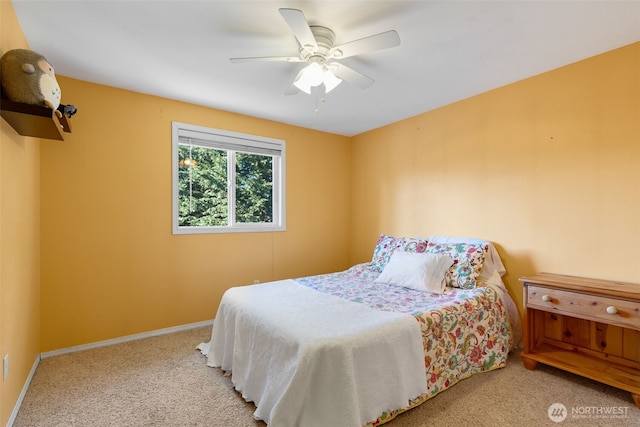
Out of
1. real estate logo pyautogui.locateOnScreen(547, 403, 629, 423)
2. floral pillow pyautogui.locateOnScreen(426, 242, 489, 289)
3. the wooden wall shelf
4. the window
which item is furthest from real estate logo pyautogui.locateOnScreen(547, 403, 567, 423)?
the wooden wall shelf

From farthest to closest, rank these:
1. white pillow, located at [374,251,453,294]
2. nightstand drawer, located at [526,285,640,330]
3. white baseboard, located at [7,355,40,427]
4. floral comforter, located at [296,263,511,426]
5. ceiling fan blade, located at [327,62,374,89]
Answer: white pillow, located at [374,251,453,294] → ceiling fan blade, located at [327,62,374,89] → floral comforter, located at [296,263,511,426] → nightstand drawer, located at [526,285,640,330] → white baseboard, located at [7,355,40,427]

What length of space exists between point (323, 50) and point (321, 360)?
5.98 ft

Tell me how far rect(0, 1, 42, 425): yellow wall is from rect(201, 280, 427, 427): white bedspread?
1.20m

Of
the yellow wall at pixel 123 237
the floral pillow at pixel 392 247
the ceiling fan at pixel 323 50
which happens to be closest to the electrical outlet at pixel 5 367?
the yellow wall at pixel 123 237

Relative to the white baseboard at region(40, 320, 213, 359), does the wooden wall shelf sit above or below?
above

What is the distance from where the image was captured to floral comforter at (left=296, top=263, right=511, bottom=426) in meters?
1.90

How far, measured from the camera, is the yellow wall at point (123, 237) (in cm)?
249

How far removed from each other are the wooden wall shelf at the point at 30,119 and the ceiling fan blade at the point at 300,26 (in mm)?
1376

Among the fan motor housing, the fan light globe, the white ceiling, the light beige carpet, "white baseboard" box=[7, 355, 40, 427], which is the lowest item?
the light beige carpet

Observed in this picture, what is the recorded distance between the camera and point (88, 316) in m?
2.60

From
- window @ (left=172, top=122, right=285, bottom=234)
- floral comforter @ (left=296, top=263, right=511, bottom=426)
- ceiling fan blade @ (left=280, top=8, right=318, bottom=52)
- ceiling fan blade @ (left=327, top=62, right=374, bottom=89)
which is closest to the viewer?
ceiling fan blade @ (left=280, top=8, right=318, bottom=52)

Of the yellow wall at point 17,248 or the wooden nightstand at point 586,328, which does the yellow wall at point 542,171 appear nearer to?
the wooden nightstand at point 586,328

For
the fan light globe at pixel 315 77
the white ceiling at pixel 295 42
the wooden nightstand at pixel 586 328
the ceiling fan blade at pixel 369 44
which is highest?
the white ceiling at pixel 295 42

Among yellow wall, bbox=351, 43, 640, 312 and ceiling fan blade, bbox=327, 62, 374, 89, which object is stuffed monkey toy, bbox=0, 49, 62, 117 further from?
yellow wall, bbox=351, 43, 640, 312
